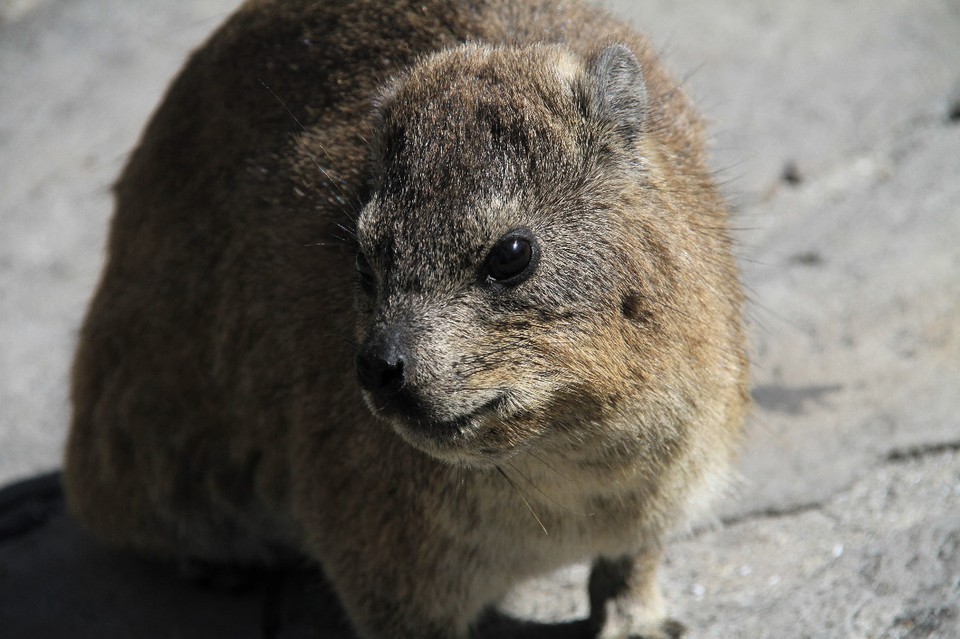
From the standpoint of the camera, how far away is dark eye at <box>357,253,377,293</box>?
3.40 metres

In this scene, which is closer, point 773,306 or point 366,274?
point 366,274

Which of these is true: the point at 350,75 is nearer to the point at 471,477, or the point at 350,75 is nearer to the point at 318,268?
the point at 318,268

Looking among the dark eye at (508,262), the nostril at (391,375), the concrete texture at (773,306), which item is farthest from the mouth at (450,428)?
the concrete texture at (773,306)

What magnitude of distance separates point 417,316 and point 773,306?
3.29m

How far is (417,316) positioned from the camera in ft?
10.3

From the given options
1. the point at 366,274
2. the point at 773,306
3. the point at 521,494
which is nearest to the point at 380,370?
the point at 366,274

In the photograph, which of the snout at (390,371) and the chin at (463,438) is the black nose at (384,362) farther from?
the chin at (463,438)

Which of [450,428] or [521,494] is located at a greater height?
[450,428]

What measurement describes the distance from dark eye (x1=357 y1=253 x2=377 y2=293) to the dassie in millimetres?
11

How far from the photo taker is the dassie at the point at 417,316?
10.6 ft

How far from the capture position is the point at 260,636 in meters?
4.99

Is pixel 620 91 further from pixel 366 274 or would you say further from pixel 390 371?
pixel 390 371

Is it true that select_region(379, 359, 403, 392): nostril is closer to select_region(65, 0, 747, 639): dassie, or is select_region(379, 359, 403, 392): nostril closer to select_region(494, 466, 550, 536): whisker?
select_region(65, 0, 747, 639): dassie

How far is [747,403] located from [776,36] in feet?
14.3
